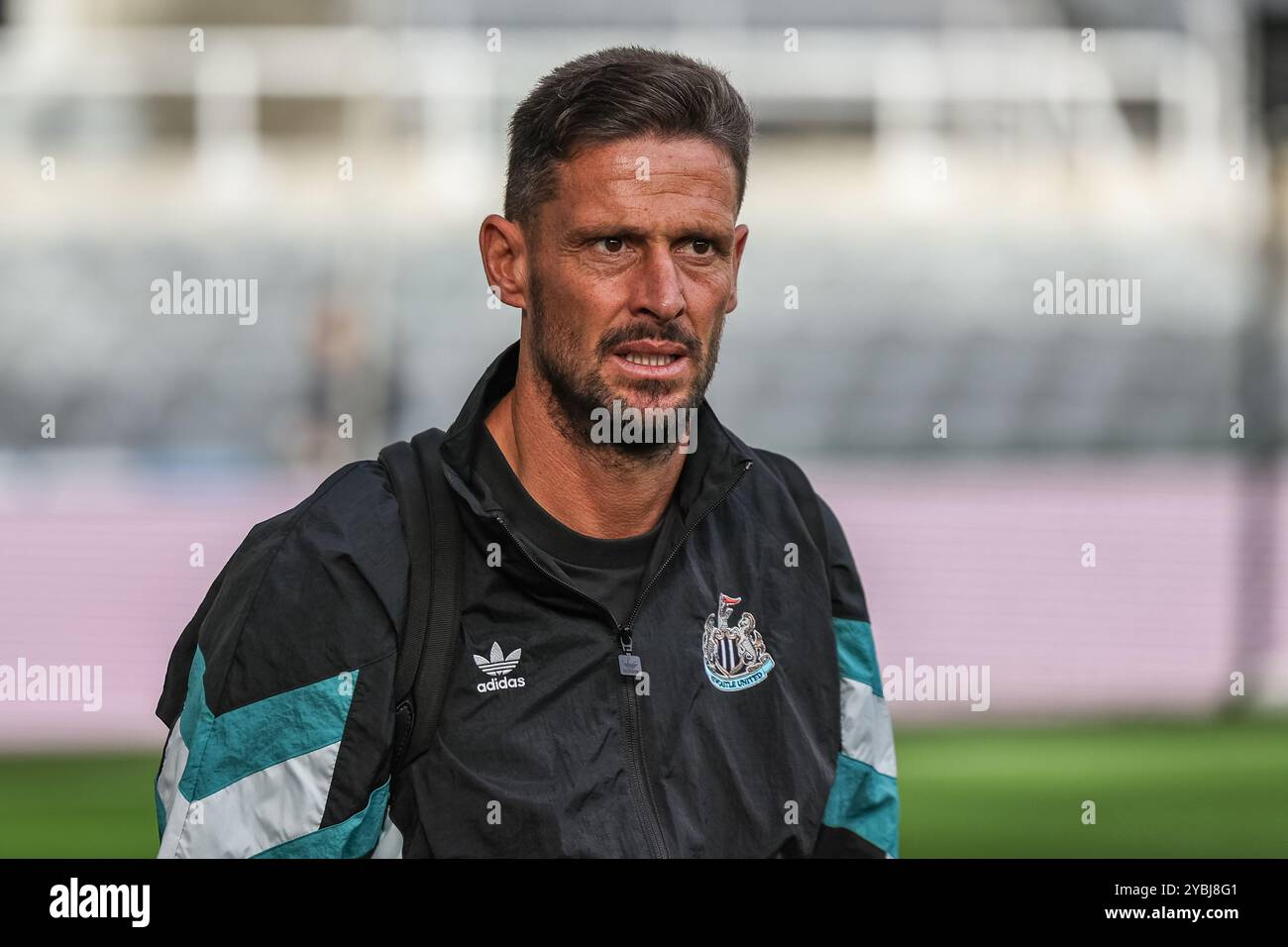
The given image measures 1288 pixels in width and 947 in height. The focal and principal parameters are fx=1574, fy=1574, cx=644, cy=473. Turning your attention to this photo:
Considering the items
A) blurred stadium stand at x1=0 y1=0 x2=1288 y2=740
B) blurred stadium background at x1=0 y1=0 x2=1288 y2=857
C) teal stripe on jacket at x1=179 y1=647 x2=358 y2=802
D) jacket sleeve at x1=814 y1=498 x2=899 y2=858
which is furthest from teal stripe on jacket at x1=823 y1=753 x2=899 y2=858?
blurred stadium stand at x1=0 y1=0 x2=1288 y2=740

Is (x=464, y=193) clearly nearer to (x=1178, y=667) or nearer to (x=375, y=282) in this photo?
(x=375, y=282)

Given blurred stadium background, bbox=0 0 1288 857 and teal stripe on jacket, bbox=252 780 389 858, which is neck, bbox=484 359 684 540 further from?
blurred stadium background, bbox=0 0 1288 857

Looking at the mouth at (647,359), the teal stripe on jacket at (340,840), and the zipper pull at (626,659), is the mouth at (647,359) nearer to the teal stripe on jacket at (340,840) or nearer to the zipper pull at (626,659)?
the zipper pull at (626,659)

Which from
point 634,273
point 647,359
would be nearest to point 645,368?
point 647,359

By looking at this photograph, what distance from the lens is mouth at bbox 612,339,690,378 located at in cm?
204

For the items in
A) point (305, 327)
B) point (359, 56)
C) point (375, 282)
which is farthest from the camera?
point (359, 56)

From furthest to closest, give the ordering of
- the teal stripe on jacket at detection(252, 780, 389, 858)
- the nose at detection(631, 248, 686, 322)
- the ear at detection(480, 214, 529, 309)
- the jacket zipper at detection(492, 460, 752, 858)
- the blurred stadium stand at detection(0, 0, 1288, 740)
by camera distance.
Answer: the blurred stadium stand at detection(0, 0, 1288, 740) → the ear at detection(480, 214, 529, 309) → the nose at detection(631, 248, 686, 322) → the jacket zipper at detection(492, 460, 752, 858) → the teal stripe on jacket at detection(252, 780, 389, 858)

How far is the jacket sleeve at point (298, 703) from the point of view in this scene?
1.79 m

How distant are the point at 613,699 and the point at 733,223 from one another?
0.66m

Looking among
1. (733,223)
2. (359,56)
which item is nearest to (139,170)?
(359,56)

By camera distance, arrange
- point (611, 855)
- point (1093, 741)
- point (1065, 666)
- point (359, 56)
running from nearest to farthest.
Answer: point (611, 855), point (1093, 741), point (1065, 666), point (359, 56)

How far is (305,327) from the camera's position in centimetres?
1261

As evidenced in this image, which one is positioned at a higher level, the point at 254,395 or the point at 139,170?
the point at 139,170

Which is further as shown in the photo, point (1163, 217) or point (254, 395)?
point (1163, 217)
